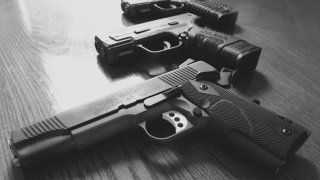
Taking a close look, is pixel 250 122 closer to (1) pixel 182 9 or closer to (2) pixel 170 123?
(2) pixel 170 123

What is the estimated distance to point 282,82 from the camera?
3.03ft

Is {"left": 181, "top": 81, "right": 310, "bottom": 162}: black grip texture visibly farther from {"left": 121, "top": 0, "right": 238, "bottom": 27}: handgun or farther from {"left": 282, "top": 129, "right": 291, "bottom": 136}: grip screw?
{"left": 121, "top": 0, "right": 238, "bottom": 27}: handgun

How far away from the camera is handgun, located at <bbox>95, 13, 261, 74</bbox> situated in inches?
35.4

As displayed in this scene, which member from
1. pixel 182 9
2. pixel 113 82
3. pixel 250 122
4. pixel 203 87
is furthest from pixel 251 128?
pixel 182 9

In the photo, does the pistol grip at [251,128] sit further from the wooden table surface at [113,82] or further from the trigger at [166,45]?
the trigger at [166,45]

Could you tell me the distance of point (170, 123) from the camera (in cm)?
69

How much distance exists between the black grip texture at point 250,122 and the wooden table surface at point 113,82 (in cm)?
7

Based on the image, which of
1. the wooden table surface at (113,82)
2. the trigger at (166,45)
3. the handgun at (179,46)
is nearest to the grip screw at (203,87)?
the wooden table surface at (113,82)

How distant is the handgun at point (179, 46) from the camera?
0.90 metres

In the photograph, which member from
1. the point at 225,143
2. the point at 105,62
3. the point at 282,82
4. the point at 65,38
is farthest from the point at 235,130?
the point at 65,38

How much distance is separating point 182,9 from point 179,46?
0.38m

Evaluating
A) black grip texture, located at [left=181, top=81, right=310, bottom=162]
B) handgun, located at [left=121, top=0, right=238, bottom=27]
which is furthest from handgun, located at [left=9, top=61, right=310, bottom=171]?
handgun, located at [left=121, top=0, right=238, bottom=27]

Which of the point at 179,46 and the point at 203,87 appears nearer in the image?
the point at 203,87

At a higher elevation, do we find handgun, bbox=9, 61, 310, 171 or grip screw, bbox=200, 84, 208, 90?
grip screw, bbox=200, 84, 208, 90
